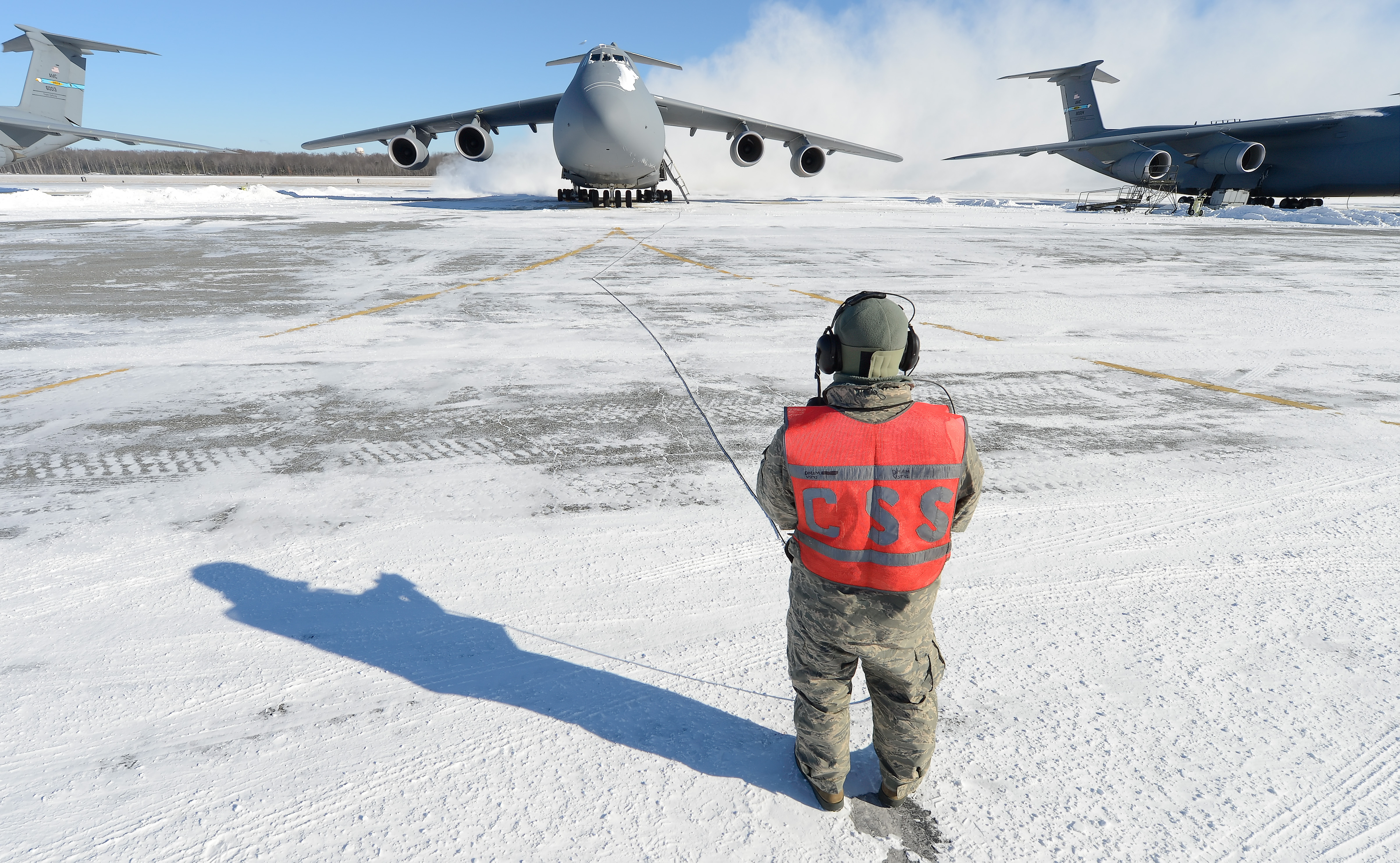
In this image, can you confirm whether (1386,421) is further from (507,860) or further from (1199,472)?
(507,860)

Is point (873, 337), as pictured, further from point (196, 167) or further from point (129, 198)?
point (196, 167)

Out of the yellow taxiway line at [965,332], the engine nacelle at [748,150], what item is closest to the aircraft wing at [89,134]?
the engine nacelle at [748,150]

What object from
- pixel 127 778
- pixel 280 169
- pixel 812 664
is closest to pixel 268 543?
pixel 127 778

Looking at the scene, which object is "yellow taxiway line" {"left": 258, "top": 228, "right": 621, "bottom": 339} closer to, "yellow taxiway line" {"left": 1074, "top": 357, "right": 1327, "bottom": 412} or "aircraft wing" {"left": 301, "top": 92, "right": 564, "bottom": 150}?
"yellow taxiway line" {"left": 1074, "top": 357, "right": 1327, "bottom": 412}

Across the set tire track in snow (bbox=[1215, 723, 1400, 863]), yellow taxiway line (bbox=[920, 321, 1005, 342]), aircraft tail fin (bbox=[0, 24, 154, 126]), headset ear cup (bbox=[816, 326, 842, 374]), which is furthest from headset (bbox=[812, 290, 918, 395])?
aircraft tail fin (bbox=[0, 24, 154, 126])

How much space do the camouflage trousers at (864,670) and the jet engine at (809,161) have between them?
27791 mm

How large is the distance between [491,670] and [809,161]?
28076 millimetres

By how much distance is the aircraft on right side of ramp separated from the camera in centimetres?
2556

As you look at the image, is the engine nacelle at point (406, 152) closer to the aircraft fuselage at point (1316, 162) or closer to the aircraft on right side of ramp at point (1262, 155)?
the aircraft on right side of ramp at point (1262, 155)

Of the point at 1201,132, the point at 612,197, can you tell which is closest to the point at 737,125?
the point at 612,197

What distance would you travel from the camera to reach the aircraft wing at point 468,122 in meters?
27.0

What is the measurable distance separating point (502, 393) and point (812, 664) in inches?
173

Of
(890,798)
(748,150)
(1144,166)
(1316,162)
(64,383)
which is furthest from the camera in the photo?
(1144,166)

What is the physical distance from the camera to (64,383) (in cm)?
611
